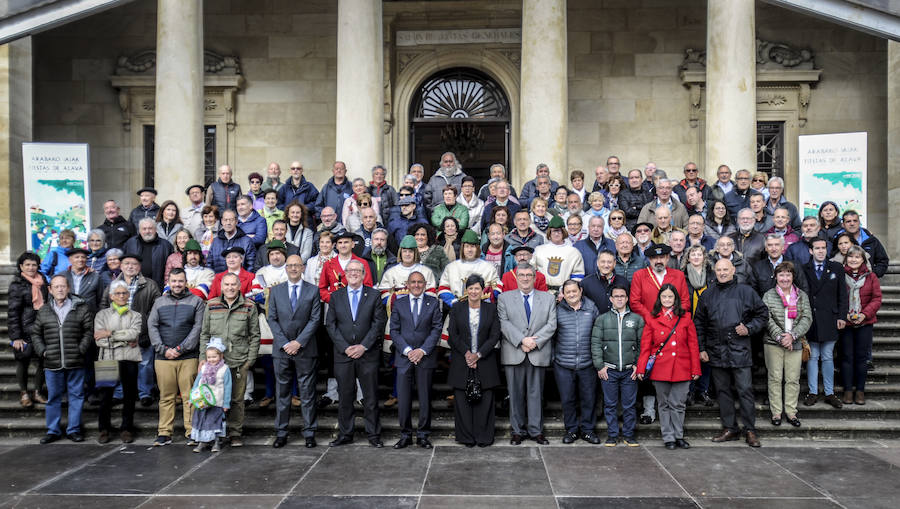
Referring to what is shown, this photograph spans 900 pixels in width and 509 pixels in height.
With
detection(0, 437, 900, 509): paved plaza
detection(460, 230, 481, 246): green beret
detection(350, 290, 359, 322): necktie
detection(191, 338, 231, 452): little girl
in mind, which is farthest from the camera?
detection(460, 230, 481, 246): green beret

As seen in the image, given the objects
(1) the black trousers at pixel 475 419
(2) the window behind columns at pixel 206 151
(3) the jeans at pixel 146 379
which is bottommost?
(1) the black trousers at pixel 475 419

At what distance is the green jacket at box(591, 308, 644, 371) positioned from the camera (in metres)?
7.91

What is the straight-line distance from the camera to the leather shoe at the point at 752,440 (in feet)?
25.7

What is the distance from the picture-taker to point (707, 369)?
29.0 ft

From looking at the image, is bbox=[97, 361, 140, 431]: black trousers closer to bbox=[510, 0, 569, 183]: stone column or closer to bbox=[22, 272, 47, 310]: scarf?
bbox=[22, 272, 47, 310]: scarf

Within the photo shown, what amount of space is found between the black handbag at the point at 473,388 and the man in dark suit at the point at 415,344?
1.48ft

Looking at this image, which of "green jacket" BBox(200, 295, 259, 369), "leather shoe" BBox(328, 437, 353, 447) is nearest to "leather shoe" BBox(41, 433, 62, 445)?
"green jacket" BBox(200, 295, 259, 369)

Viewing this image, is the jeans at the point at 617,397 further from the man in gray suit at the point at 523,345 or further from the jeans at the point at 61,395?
the jeans at the point at 61,395

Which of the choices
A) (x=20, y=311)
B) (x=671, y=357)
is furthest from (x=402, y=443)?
(x=20, y=311)

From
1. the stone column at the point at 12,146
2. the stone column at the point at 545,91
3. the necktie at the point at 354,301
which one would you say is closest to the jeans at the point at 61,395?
the necktie at the point at 354,301

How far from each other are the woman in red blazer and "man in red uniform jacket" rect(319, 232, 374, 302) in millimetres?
3341

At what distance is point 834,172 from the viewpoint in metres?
12.2

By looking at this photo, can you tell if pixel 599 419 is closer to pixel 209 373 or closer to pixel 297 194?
pixel 209 373

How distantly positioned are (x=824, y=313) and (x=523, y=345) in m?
3.81
